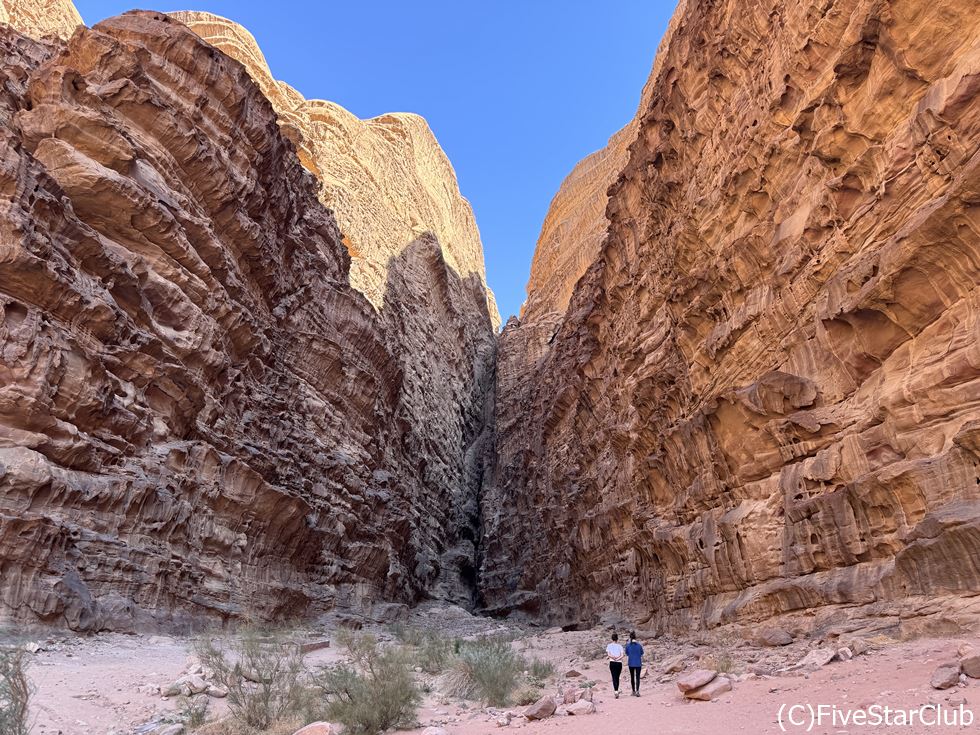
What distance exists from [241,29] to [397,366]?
3189 centimetres

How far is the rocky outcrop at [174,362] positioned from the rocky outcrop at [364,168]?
22.9 ft

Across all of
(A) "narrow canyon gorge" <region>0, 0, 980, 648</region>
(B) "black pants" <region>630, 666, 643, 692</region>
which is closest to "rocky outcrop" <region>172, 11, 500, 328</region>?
(A) "narrow canyon gorge" <region>0, 0, 980, 648</region>

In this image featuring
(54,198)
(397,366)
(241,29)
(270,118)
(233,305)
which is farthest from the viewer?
(241,29)

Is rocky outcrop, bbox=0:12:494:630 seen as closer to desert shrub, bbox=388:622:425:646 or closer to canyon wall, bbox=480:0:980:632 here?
desert shrub, bbox=388:622:425:646

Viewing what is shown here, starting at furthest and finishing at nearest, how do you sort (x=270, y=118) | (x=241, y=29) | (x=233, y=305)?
(x=241, y=29), (x=270, y=118), (x=233, y=305)

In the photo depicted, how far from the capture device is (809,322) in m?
10.8

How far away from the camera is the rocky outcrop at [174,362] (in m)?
12.2

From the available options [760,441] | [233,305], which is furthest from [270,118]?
[760,441]

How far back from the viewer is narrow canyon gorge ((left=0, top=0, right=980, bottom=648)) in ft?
27.2

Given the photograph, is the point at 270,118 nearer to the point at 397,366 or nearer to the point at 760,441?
the point at 397,366

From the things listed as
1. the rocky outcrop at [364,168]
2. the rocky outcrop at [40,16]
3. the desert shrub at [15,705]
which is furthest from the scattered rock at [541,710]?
the rocky outcrop at [40,16]

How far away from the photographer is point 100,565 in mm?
12508

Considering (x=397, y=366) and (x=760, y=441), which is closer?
(x=760, y=441)

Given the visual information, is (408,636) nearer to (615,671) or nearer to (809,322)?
(615,671)
